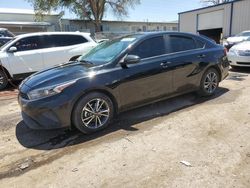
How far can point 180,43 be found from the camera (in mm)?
5484

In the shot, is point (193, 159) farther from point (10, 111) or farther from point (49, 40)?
point (49, 40)

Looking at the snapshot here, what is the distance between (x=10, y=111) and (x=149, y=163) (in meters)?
3.89

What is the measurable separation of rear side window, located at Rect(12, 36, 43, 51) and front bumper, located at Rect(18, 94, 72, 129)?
500 centimetres

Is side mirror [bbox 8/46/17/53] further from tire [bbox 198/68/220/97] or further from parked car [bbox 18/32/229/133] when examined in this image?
tire [bbox 198/68/220/97]

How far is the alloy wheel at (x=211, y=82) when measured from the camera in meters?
5.88

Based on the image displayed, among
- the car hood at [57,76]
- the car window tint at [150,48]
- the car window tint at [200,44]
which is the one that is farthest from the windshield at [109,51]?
the car window tint at [200,44]

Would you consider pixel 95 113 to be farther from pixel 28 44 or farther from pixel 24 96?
pixel 28 44

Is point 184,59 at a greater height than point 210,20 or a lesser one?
lesser

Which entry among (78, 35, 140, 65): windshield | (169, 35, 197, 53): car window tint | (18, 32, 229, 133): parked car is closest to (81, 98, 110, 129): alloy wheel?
(18, 32, 229, 133): parked car

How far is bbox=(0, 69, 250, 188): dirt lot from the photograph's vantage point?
301 centimetres

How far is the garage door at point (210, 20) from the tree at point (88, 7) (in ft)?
43.6

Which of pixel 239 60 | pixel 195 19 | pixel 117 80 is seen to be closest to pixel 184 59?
pixel 117 80

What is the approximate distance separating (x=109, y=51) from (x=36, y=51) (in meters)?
4.43

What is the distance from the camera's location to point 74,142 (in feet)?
13.3
